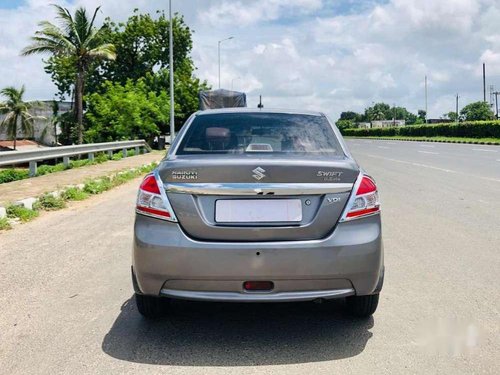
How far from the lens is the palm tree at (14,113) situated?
167ft

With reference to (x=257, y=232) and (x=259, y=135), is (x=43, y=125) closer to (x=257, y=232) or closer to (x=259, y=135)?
(x=259, y=135)

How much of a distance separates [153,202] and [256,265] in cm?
77

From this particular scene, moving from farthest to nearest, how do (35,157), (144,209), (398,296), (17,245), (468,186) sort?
(35,157), (468,186), (17,245), (398,296), (144,209)

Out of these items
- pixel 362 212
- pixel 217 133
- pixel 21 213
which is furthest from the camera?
pixel 21 213

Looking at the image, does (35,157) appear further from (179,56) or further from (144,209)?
(179,56)

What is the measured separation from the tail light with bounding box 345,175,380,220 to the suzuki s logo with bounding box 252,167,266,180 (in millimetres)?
580

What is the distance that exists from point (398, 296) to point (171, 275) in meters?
1.98

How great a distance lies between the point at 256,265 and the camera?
315 centimetres

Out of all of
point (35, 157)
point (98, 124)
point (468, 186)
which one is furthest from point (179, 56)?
point (468, 186)

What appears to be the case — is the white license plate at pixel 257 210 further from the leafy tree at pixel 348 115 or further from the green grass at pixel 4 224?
the leafy tree at pixel 348 115

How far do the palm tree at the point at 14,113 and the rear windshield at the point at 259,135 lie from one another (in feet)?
168

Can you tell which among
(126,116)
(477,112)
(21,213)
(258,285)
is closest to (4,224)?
(21,213)

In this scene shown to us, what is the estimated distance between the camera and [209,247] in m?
3.17

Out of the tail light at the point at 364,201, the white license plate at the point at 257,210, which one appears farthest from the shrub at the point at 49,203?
the tail light at the point at 364,201
